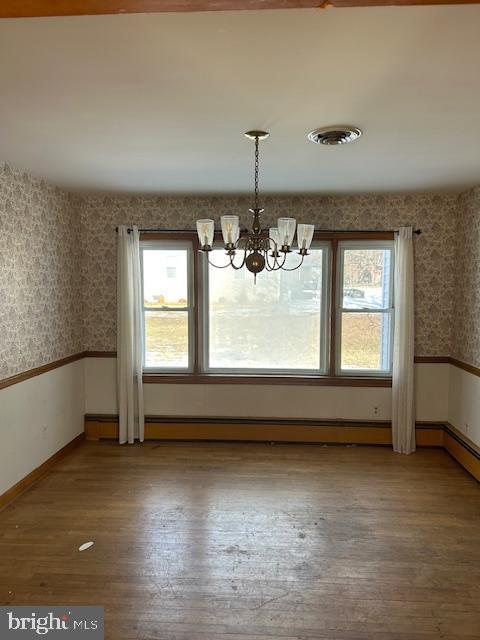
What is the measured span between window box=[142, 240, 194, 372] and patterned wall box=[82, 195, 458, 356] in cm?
32

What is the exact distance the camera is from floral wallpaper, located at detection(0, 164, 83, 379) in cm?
319

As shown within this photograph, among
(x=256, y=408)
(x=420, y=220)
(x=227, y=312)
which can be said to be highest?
(x=420, y=220)

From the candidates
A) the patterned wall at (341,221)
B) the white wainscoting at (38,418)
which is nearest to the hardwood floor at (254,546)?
the white wainscoting at (38,418)

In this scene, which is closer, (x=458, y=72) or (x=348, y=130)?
(x=458, y=72)

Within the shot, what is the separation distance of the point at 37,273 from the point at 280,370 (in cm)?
260

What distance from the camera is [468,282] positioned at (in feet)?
12.9

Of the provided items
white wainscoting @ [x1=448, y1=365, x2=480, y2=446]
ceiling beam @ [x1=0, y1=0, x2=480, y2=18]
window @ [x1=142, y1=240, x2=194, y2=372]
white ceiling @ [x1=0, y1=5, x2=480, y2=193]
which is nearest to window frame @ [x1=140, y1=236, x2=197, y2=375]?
window @ [x1=142, y1=240, x2=194, y2=372]

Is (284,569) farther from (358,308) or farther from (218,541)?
(358,308)

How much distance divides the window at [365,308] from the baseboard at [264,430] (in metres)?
0.63

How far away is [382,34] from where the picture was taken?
1.45 m

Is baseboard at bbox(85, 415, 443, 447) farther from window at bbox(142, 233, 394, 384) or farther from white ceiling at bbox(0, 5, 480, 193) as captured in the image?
white ceiling at bbox(0, 5, 480, 193)

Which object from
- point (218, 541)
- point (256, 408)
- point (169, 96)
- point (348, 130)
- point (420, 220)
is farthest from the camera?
point (256, 408)

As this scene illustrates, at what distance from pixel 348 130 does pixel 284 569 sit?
2.62m

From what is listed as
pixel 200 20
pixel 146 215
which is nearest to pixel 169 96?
pixel 200 20
